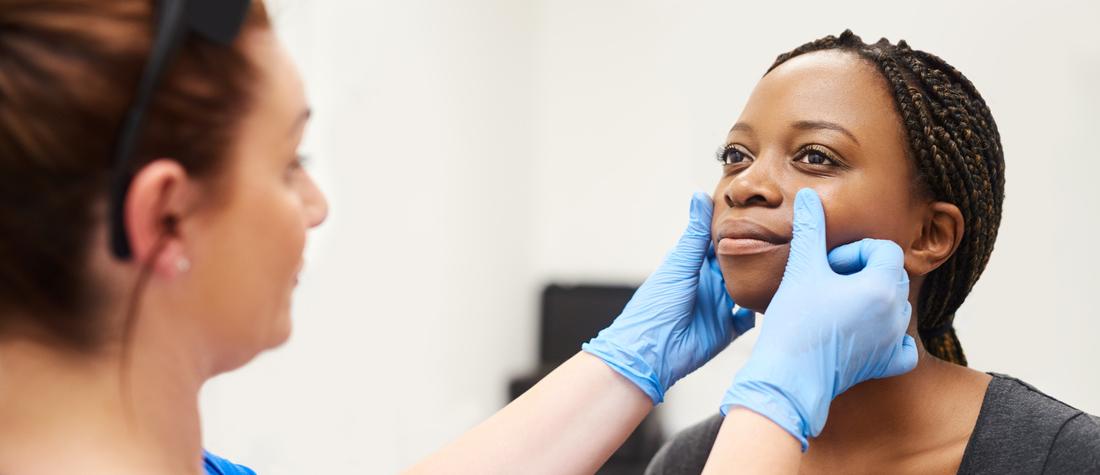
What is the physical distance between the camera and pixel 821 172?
113cm

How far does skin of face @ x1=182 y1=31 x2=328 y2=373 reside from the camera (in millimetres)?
711

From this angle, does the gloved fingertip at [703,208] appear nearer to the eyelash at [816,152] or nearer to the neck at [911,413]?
the eyelash at [816,152]

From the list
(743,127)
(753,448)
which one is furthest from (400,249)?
(753,448)

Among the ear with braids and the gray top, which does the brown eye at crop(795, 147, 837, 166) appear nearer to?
the ear with braids

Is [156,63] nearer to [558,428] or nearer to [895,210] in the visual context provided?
[558,428]

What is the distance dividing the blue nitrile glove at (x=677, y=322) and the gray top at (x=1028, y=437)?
345mm

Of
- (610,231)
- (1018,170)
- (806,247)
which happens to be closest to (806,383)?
(806,247)

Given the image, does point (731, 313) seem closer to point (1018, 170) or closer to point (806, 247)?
point (806, 247)

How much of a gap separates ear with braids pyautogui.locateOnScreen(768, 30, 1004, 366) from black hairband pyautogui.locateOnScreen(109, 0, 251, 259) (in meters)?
0.83

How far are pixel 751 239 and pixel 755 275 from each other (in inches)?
1.8

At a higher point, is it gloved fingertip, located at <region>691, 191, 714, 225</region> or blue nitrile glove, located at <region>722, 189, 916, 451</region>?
gloved fingertip, located at <region>691, 191, 714, 225</region>

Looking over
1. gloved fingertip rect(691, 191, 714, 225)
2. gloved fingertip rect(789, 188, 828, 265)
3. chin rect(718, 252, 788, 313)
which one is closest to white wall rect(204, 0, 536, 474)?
gloved fingertip rect(691, 191, 714, 225)

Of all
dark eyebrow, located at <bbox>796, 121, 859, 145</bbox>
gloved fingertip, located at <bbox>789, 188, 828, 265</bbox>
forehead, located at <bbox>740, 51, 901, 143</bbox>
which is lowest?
gloved fingertip, located at <bbox>789, 188, 828, 265</bbox>

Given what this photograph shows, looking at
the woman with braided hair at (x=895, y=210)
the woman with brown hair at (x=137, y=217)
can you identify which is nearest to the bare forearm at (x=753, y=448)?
the woman with braided hair at (x=895, y=210)
